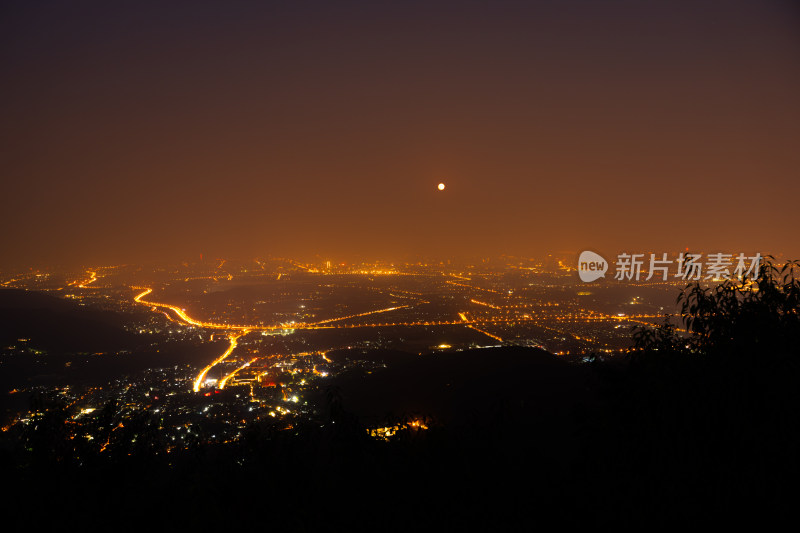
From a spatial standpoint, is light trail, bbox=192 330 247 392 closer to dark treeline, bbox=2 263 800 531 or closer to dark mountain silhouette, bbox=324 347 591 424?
dark mountain silhouette, bbox=324 347 591 424

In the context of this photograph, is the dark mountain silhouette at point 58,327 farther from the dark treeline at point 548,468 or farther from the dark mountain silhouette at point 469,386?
the dark treeline at point 548,468

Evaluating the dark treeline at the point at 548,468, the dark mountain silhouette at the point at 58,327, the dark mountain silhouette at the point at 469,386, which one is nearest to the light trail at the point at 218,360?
the dark mountain silhouette at the point at 58,327

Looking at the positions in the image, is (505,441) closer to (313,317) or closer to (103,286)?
(313,317)

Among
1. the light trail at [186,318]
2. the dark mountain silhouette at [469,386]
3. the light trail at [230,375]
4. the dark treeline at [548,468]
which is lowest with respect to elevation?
the light trail at [186,318]

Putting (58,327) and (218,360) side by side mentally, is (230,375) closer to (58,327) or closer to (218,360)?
(218,360)

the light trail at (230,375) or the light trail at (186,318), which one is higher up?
the light trail at (230,375)

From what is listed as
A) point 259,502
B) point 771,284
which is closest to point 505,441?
point 259,502

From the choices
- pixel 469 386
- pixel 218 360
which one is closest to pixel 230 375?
pixel 218 360

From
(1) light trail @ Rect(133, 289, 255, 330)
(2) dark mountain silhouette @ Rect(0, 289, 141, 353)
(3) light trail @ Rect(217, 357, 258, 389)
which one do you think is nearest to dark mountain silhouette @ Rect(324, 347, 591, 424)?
(3) light trail @ Rect(217, 357, 258, 389)

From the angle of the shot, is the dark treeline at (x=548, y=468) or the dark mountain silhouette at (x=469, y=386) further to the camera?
the dark mountain silhouette at (x=469, y=386)
